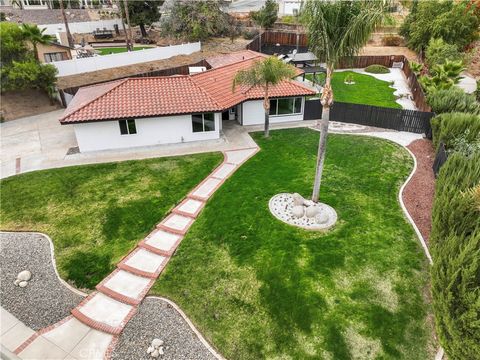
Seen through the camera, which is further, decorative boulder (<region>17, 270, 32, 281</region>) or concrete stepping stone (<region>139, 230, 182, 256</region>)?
concrete stepping stone (<region>139, 230, 182, 256</region>)

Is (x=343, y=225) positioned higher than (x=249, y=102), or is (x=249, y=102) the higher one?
(x=249, y=102)

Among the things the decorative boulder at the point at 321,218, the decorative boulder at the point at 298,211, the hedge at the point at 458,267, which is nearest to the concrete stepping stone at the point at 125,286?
the decorative boulder at the point at 298,211

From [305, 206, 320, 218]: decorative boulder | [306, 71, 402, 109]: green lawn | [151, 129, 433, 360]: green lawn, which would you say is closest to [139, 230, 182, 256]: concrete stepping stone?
[151, 129, 433, 360]: green lawn

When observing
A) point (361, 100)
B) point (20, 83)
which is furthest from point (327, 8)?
point (20, 83)

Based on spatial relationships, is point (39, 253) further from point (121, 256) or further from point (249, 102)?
point (249, 102)

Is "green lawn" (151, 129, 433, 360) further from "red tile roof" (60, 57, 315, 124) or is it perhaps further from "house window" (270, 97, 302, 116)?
"house window" (270, 97, 302, 116)

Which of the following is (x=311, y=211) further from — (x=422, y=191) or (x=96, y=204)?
(x=96, y=204)
